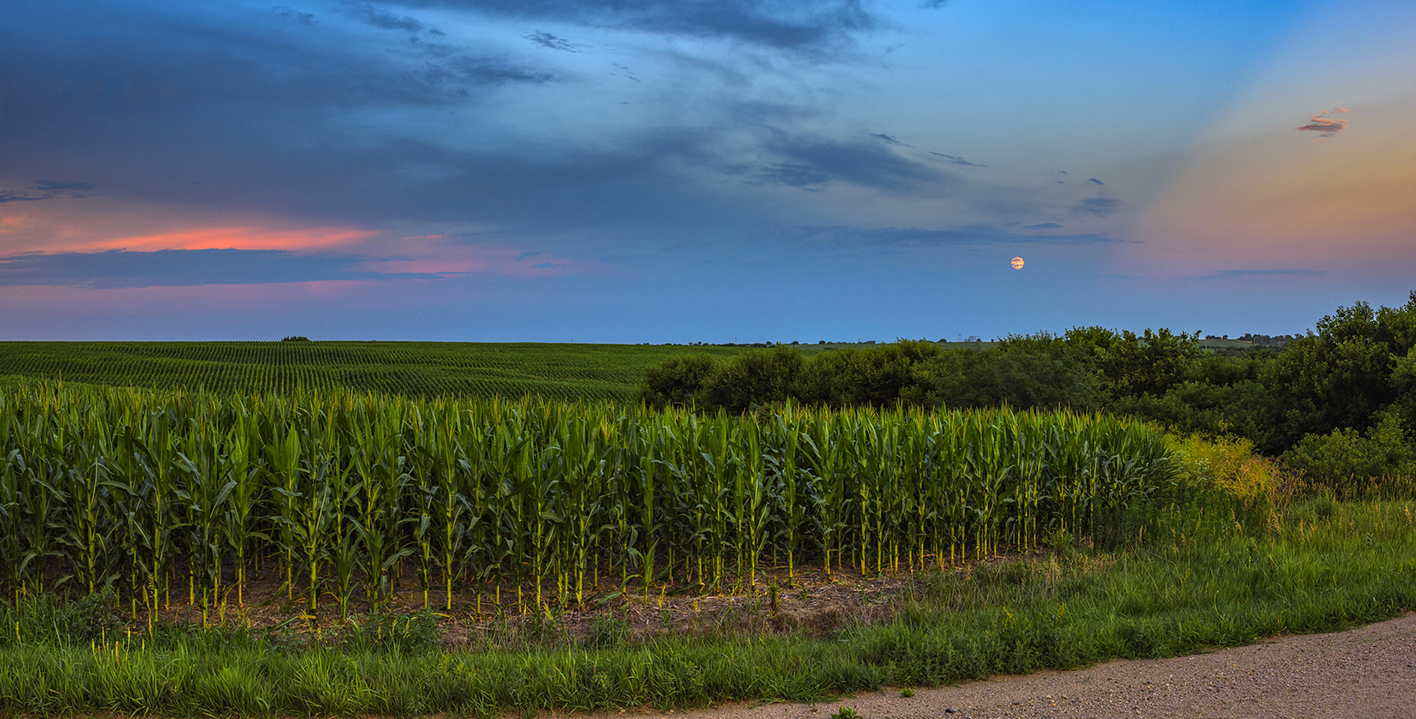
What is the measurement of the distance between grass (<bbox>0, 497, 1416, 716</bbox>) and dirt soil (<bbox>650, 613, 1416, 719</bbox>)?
0.73 ft

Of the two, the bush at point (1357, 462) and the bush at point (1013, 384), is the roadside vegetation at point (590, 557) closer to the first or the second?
the bush at point (1357, 462)

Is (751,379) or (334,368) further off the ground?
(334,368)

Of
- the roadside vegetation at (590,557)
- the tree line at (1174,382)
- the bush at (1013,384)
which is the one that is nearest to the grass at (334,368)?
the tree line at (1174,382)

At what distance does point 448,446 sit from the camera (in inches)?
331

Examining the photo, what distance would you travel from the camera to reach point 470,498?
8.72 metres

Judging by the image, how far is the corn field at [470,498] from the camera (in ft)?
26.9

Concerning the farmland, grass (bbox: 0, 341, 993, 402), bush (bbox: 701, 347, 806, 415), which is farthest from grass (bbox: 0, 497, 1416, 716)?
the farmland

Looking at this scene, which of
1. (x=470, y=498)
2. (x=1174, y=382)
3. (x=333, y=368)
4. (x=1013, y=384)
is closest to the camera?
(x=470, y=498)

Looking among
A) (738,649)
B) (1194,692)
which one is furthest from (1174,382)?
(738,649)

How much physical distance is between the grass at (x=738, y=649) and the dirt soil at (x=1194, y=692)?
22 centimetres

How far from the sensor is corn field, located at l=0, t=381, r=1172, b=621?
821cm

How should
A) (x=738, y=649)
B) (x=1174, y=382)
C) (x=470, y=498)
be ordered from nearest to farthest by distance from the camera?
1. (x=738, y=649)
2. (x=470, y=498)
3. (x=1174, y=382)

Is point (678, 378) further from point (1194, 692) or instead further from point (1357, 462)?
point (1194, 692)

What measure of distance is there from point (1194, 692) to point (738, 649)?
349 centimetres
